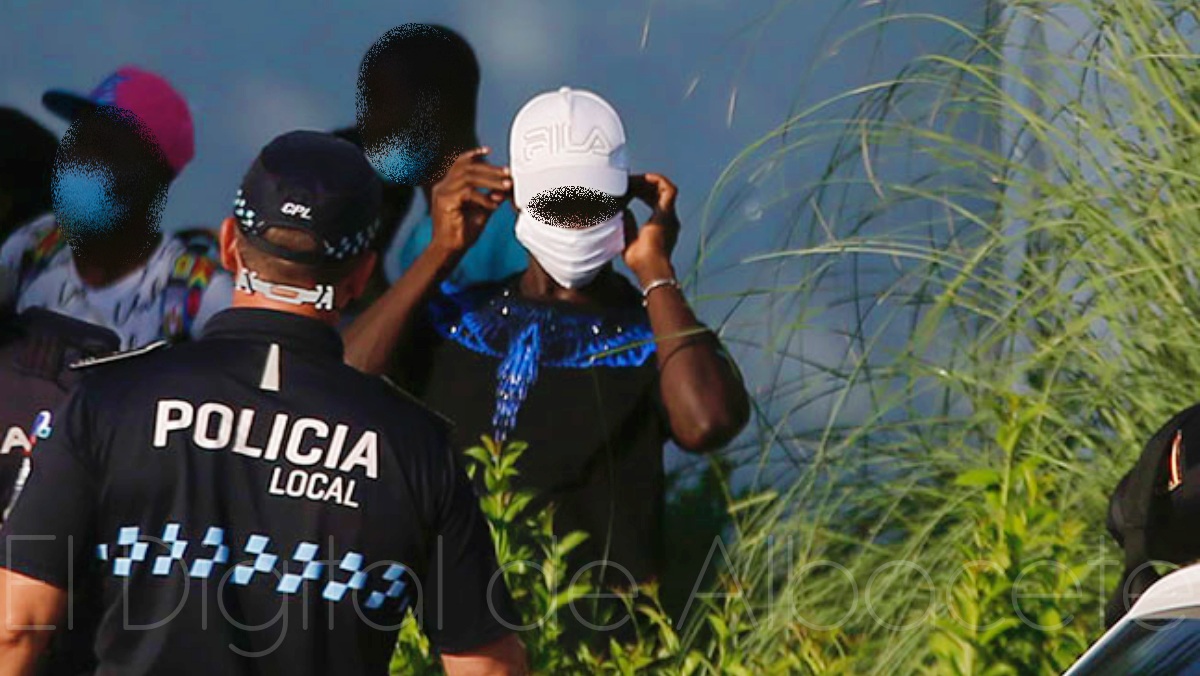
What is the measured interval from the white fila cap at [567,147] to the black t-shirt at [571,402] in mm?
225

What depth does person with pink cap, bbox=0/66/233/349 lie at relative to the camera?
4.89 meters

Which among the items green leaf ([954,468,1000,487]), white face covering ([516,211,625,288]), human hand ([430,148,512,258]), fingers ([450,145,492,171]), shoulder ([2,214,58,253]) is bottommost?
green leaf ([954,468,1000,487])

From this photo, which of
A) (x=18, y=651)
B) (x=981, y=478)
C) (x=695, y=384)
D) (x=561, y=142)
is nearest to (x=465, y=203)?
(x=561, y=142)

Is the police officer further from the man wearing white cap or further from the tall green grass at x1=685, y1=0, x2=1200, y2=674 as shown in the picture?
the man wearing white cap

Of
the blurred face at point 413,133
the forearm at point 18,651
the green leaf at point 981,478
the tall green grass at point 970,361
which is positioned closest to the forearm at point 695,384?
the tall green grass at point 970,361

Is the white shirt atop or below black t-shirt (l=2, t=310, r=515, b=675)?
atop

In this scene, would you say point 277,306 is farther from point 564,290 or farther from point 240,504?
point 564,290

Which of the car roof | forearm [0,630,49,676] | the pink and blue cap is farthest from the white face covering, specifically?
the car roof

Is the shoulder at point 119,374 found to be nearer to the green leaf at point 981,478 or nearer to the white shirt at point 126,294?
the green leaf at point 981,478

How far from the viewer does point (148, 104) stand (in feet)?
17.9

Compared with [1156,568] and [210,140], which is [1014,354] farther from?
[210,140]

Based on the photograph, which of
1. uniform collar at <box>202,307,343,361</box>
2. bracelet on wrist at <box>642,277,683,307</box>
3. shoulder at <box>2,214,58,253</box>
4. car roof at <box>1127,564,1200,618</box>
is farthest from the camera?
shoulder at <box>2,214,58,253</box>

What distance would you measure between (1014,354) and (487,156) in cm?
158

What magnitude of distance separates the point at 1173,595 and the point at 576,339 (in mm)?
2273
